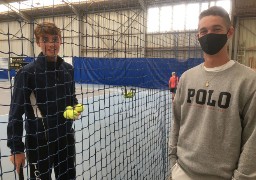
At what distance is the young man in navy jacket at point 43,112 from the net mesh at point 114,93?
0.19 ft

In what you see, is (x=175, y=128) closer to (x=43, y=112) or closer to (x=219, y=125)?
(x=219, y=125)

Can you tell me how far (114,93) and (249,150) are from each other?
32.9 ft

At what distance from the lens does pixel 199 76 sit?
143cm

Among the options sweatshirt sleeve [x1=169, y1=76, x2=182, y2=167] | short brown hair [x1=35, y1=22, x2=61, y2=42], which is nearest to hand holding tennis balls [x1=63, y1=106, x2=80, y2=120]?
short brown hair [x1=35, y1=22, x2=61, y2=42]

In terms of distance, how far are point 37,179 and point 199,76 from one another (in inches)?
59.4

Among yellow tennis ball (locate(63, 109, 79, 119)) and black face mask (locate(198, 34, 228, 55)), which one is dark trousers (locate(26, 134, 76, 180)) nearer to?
yellow tennis ball (locate(63, 109, 79, 119))

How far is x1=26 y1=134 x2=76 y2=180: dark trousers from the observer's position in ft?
6.44

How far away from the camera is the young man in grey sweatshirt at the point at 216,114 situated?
122 cm

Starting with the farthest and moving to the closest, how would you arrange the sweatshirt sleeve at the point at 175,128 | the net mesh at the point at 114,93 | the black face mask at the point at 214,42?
the net mesh at the point at 114,93
the sweatshirt sleeve at the point at 175,128
the black face mask at the point at 214,42

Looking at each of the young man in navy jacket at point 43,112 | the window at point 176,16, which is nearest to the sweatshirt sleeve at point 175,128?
the young man in navy jacket at point 43,112

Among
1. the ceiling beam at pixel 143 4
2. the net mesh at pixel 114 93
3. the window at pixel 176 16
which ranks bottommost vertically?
the net mesh at pixel 114 93

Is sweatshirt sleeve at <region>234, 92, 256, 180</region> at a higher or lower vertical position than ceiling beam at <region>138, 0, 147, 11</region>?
lower

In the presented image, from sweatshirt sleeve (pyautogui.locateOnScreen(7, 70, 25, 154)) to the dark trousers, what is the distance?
3.9 inches

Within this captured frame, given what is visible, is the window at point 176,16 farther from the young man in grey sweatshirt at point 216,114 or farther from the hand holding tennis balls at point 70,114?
the young man in grey sweatshirt at point 216,114
